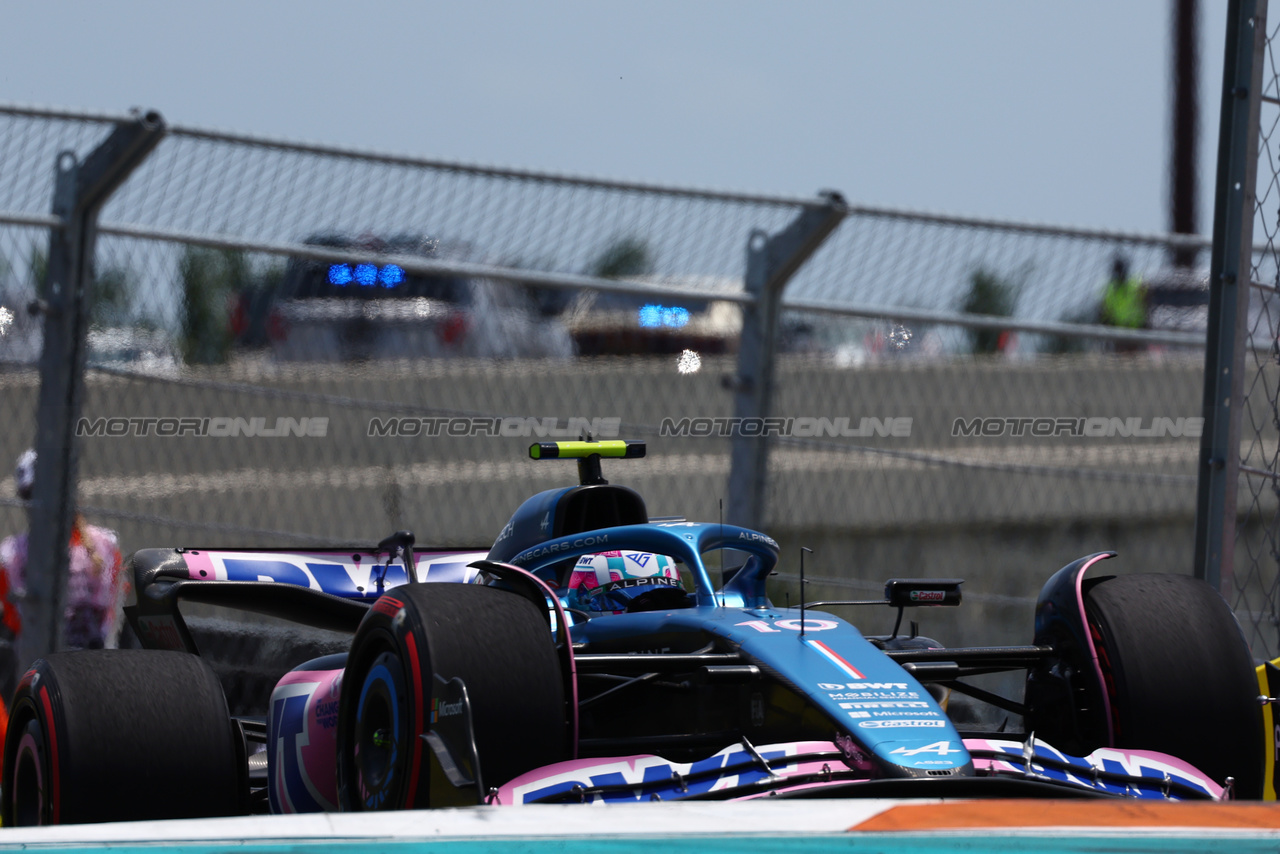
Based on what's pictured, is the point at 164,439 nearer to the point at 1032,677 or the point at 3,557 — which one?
the point at 3,557

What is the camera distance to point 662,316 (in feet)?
20.6

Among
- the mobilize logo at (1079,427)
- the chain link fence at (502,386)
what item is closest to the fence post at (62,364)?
the chain link fence at (502,386)

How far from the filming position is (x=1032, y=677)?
3727 millimetres

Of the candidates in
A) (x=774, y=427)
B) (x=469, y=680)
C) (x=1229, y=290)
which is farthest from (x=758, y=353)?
(x=469, y=680)

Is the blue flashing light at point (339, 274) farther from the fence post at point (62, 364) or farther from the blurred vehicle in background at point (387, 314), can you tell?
the fence post at point (62, 364)

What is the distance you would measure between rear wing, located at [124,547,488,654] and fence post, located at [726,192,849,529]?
1771 mm

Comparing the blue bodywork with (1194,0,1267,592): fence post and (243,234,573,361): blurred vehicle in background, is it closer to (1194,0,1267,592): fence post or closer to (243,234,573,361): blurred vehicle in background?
(1194,0,1267,592): fence post

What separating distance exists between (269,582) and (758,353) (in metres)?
2.63

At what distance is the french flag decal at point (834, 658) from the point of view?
3.08 meters

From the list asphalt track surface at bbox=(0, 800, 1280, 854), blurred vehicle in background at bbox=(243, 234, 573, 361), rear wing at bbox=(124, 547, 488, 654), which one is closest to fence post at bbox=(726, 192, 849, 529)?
blurred vehicle in background at bbox=(243, 234, 573, 361)

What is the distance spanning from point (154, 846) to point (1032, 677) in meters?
2.42

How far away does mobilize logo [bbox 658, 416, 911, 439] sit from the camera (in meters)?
6.22

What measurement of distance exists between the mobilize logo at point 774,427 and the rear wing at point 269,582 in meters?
1.88

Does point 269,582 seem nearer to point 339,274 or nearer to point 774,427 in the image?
point 339,274
